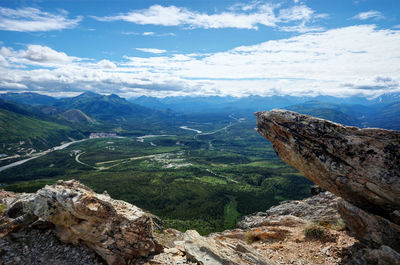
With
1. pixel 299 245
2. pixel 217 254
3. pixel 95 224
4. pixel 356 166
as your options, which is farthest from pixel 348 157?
pixel 95 224

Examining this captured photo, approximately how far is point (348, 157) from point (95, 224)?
2314 cm

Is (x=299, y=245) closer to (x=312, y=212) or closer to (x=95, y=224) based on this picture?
(x=312, y=212)

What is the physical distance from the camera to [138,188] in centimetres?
14900

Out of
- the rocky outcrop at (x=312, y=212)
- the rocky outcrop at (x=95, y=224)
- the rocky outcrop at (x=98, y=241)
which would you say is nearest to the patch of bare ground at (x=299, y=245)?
the rocky outcrop at (x=98, y=241)

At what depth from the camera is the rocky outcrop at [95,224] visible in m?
19.3

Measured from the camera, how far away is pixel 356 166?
705 inches

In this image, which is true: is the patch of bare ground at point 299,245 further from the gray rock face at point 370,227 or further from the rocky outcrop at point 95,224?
the rocky outcrop at point 95,224

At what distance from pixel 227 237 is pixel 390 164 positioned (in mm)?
22346

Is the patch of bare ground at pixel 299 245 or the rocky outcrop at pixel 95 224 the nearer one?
the rocky outcrop at pixel 95 224

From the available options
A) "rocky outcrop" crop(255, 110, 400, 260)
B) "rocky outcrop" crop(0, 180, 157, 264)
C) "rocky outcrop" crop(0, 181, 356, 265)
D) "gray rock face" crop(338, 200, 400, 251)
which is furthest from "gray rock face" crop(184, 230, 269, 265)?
"rocky outcrop" crop(255, 110, 400, 260)

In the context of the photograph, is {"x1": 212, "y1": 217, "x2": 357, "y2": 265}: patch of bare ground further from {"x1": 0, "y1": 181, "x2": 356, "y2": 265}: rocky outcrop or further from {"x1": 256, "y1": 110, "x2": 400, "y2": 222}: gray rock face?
{"x1": 256, "y1": 110, "x2": 400, "y2": 222}: gray rock face

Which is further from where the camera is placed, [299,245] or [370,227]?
[299,245]

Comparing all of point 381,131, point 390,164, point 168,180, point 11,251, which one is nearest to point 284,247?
point 390,164

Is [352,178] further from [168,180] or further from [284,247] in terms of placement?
[168,180]
